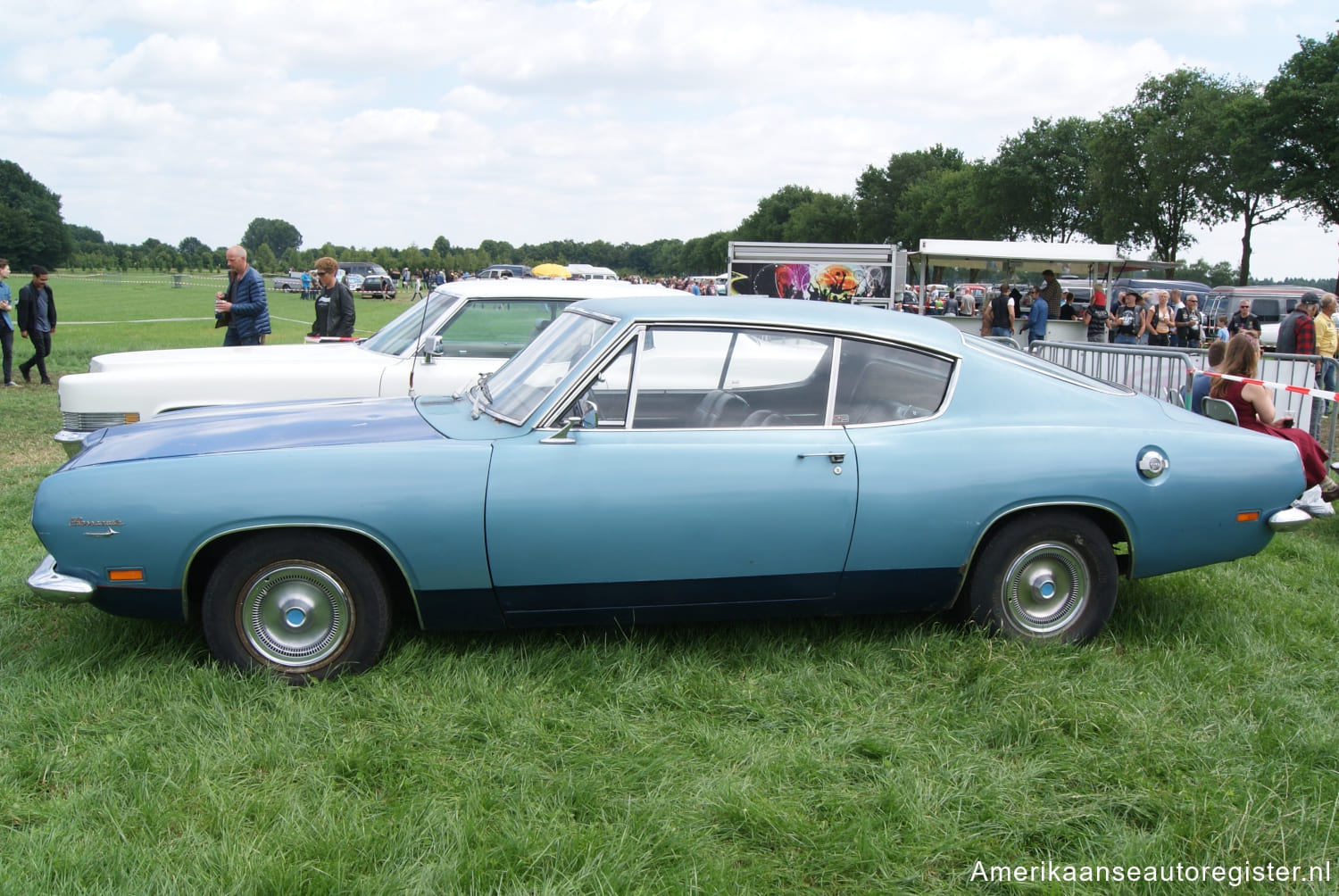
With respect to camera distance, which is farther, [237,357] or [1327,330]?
[1327,330]

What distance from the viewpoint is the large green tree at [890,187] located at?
90188 mm

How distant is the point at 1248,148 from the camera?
41.6 meters

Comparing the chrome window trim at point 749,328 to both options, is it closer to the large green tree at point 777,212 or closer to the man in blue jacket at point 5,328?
the man in blue jacket at point 5,328

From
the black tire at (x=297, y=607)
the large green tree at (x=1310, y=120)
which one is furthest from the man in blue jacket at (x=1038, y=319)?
the large green tree at (x=1310, y=120)

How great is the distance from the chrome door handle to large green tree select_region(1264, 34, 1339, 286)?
143 feet

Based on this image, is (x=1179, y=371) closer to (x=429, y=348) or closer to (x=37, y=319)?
(x=429, y=348)

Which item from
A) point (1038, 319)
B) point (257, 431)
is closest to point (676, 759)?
point (257, 431)

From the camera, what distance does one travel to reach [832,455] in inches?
145

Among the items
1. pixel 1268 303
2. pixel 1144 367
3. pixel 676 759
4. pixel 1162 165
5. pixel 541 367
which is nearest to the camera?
pixel 676 759

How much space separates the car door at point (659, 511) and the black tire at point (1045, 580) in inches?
24.9

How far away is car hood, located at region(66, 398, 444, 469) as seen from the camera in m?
3.61

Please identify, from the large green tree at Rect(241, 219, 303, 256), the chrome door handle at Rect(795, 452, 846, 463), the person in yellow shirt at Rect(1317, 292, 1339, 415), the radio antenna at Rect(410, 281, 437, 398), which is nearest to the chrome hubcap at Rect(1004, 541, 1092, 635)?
the chrome door handle at Rect(795, 452, 846, 463)

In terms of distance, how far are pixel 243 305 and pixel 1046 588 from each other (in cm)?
714

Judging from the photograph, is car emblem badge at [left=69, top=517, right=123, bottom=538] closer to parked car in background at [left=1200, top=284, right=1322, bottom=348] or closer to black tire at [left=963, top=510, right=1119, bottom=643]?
black tire at [left=963, top=510, right=1119, bottom=643]
